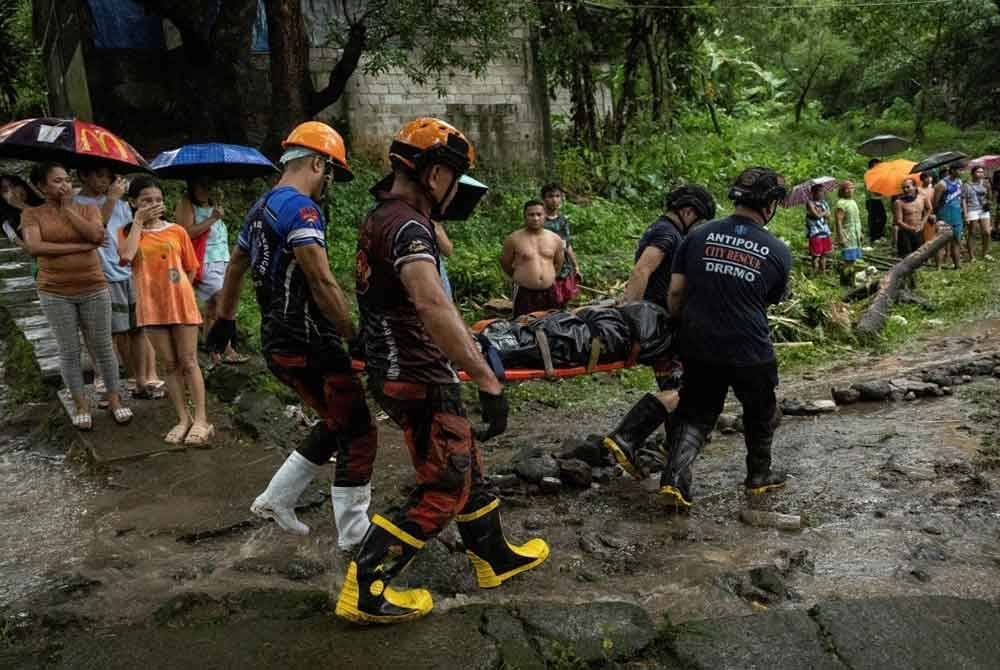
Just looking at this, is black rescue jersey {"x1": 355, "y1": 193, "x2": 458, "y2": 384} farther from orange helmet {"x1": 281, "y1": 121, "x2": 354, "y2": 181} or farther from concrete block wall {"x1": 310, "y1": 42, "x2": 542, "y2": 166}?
concrete block wall {"x1": 310, "y1": 42, "x2": 542, "y2": 166}

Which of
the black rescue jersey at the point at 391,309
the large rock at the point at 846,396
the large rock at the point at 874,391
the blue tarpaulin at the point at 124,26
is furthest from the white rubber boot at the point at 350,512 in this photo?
the blue tarpaulin at the point at 124,26

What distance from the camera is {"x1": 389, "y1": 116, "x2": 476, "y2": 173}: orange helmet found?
3070 millimetres

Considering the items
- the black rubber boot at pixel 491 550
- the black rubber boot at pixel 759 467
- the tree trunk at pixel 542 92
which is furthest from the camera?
the tree trunk at pixel 542 92

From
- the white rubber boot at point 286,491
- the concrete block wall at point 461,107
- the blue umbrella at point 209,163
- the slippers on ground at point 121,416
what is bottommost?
the white rubber boot at point 286,491

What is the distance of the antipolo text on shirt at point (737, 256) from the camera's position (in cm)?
429

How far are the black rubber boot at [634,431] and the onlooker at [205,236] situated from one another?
3137mm

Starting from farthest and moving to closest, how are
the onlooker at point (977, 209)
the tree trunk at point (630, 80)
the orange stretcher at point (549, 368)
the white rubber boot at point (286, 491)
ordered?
the tree trunk at point (630, 80), the onlooker at point (977, 209), the orange stretcher at point (549, 368), the white rubber boot at point (286, 491)

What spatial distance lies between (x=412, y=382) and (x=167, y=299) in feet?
8.49

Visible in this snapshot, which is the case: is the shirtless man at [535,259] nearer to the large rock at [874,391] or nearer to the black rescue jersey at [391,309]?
the large rock at [874,391]

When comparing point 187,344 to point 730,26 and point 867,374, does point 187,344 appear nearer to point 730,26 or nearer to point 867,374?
point 867,374

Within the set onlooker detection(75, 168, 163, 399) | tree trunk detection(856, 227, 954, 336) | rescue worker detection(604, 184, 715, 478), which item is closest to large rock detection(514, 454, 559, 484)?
rescue worker detection(604, 184, 715, 478)

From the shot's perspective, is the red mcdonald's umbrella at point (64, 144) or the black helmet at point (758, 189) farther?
the red mcdonald's umbrella at point (64, 144)

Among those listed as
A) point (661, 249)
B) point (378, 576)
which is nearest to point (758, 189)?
point (661, 249)

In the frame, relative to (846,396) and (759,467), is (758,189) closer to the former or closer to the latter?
(759,467)
